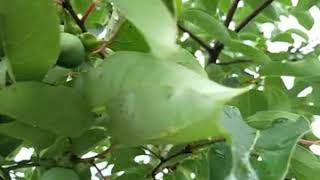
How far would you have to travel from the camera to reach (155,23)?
17.4 inches

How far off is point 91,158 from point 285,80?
0.59 metres

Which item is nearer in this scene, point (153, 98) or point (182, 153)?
point (153, 98)

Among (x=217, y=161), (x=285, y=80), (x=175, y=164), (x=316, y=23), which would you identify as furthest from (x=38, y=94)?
(x=316, y=23)

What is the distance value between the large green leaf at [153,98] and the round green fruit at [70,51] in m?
0.05

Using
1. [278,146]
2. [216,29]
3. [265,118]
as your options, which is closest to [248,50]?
[216,29]

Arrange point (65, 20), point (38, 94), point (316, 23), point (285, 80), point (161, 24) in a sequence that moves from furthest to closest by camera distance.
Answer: point (316, 23)
point (285, 80)
point (65, 20)
point (38, 94)
point (161, 24)

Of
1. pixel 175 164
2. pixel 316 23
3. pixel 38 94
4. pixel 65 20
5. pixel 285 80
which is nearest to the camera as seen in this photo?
pixel 38 94

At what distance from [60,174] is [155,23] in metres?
0.23

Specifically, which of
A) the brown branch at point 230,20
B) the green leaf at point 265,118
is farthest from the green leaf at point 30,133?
the brown branch at point 230,20

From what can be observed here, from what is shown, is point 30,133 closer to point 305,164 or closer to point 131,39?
point 131,39

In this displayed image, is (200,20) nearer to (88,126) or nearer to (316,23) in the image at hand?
(88,126)

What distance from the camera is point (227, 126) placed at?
0.58 metres

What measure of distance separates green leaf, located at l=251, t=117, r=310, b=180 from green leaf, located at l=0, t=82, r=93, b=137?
0.17 m

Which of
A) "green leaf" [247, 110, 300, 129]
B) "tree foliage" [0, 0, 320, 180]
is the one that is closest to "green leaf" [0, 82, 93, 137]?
"tree foliage" [0, 0, 320, 180]
